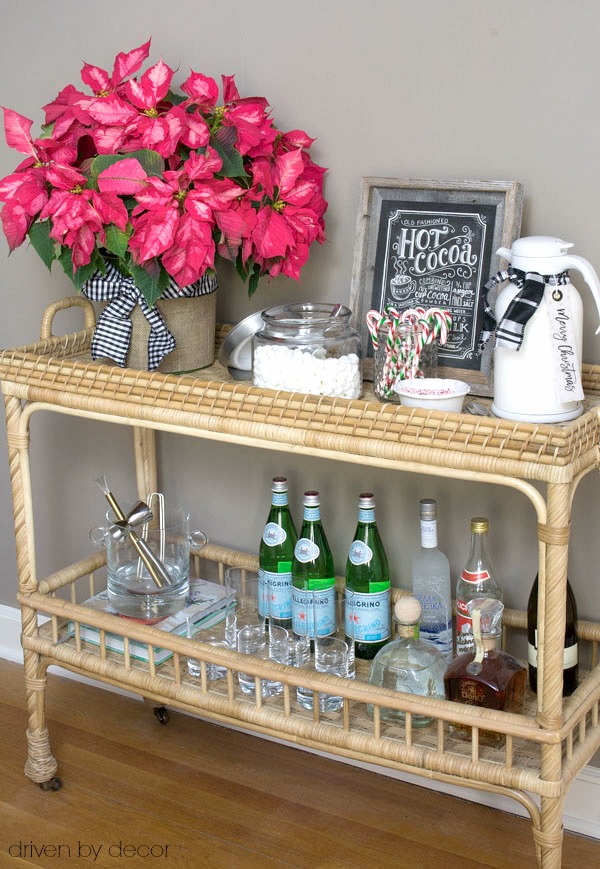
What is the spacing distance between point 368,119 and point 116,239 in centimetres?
47

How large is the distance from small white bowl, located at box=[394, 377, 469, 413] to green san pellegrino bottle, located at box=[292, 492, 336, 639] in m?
0.36

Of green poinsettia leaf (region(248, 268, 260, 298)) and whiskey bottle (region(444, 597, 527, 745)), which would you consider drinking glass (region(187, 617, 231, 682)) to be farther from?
green poinsettia leaf (region(248, 268, 260, 298))

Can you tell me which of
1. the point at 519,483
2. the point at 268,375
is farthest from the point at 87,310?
the point at 519,483

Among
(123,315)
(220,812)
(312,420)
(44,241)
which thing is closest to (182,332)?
(123,315)

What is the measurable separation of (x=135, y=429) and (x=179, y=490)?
0.16 m

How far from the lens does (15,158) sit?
6.89 feet

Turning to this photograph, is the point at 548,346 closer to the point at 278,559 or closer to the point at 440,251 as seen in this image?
the point at 440,251

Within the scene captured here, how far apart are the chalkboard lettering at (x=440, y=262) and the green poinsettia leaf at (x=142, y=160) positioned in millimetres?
356

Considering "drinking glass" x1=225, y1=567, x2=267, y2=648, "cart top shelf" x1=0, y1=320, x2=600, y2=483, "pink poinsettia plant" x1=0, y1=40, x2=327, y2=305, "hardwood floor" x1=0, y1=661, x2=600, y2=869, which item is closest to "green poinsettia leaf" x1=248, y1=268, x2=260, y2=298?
"pink poinsettia plant" x1=0, y1=40, x2=327, y2=305

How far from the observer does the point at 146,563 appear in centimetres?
182

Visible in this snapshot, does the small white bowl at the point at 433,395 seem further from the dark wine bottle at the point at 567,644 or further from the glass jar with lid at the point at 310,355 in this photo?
the dark wine bottle at the point at 567,644

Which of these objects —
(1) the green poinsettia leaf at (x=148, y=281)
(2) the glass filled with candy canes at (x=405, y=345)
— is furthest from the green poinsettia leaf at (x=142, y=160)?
(2) the glass filled with candy canes at (x=405, y=345)

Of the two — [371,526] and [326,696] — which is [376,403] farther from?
[326,696]

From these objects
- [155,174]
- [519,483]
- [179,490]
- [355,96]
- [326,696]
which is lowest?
[326,696]
